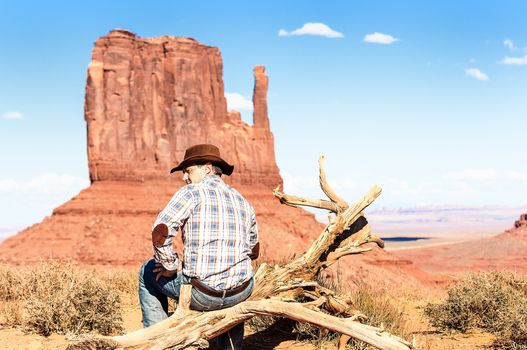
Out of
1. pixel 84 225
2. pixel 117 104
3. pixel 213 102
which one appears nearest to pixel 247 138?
pixel 213 102

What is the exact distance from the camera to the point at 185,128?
55781 mm

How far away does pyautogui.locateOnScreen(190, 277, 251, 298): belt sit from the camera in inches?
194

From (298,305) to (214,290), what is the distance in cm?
80

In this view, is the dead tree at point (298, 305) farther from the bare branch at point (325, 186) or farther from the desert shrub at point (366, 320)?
the desert shrub at point (366, 320)

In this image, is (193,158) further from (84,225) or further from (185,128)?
(185,128)

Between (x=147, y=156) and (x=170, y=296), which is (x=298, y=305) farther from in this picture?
(x=147, y=156)

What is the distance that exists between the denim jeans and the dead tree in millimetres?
76

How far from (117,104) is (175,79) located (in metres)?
6.47

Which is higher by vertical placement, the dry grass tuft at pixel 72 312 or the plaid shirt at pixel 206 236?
the plaid shirt at pixel 206 236

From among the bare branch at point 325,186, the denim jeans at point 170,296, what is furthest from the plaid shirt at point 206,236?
the bare branch at point 325,186

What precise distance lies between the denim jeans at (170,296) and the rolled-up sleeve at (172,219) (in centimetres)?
23

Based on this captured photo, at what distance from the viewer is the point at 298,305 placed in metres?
5.27

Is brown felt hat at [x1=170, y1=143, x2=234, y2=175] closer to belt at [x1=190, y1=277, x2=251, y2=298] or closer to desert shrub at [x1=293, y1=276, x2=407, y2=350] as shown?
belt at [x1=190, y1=277, x2=251, y2=298]

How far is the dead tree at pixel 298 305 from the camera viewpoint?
495 centimetres
